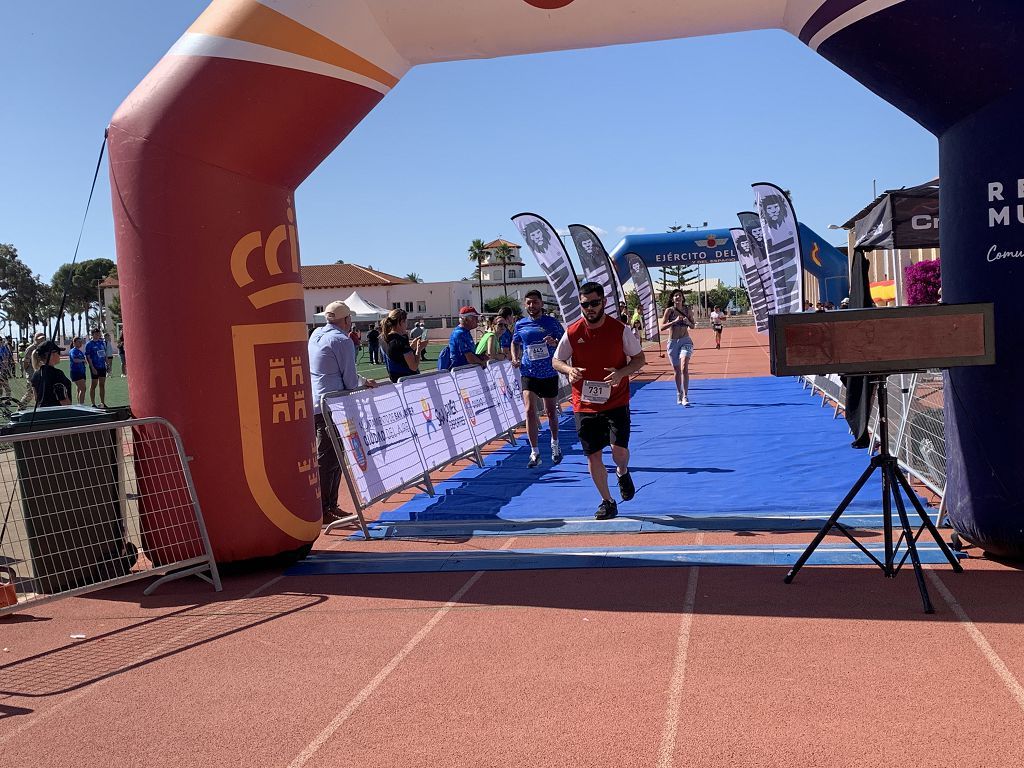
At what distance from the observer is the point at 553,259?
20.8 m

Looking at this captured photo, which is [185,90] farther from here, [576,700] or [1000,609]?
[1000,609]

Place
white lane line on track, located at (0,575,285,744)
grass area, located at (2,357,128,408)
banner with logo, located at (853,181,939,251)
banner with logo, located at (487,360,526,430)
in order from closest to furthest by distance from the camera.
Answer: white lane line on track, located at (0,575,285,744) < banner with logo, located at (853,181,939,251) < banner with logo, located at (487,360,526,430) < grass area, located at (2,357,128,408)

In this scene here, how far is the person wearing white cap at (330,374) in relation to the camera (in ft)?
26.2

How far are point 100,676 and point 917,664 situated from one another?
366 centimetres

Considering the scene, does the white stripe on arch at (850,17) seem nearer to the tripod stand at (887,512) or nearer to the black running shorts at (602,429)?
the tripod stand at (887,512)

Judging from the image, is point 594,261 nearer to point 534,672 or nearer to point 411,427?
point 411,427

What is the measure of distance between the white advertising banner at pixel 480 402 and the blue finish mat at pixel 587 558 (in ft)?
15.2

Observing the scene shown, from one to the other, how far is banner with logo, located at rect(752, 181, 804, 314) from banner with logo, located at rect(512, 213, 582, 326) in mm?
4248

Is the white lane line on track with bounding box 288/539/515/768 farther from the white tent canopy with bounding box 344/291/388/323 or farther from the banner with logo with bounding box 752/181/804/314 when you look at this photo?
the white tent canopy with bounding box 344/291/388/323

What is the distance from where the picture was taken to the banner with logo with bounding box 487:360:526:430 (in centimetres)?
1277

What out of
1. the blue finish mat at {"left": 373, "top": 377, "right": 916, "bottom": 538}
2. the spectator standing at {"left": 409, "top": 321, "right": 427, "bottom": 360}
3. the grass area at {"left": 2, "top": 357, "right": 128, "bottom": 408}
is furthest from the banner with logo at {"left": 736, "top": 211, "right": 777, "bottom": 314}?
the grass area at {"left": 2, "top": 357, "right": 128, "bottom": 408}

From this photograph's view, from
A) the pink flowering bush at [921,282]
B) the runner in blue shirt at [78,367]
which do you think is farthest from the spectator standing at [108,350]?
the pink flowering bush at [921,282]

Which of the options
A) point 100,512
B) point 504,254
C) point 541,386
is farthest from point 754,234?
point 504,254

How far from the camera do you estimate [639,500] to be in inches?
323
